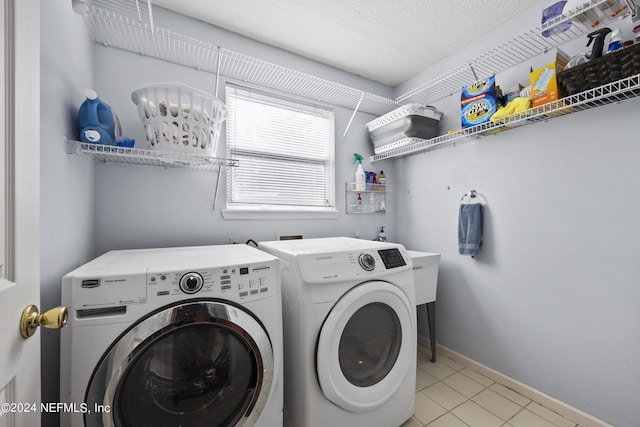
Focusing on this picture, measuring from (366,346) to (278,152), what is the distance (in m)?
1.53

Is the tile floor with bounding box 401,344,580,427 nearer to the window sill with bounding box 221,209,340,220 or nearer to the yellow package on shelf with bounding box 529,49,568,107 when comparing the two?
the window sill with bounding box 221,209,340,220

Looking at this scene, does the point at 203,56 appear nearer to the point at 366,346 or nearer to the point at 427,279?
the point at 366,346

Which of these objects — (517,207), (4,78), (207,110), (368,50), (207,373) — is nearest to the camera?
(4,78)

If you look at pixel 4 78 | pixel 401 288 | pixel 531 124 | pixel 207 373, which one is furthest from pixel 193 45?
pixel 531 124

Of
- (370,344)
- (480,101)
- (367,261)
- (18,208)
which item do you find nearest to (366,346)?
(370,344)

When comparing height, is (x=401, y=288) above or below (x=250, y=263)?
below

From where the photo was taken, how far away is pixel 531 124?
169 cm

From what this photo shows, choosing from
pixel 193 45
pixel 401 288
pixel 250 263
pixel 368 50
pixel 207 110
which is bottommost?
pixel 401 288

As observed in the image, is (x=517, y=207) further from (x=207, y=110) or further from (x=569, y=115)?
(x=207, y=110)

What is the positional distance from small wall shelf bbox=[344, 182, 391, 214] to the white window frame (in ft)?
0.51

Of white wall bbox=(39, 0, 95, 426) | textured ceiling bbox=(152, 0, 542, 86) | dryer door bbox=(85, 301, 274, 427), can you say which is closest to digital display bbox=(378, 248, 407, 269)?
dryer door bbox=(85, 301, 274, 427)

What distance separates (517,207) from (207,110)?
1994 mm

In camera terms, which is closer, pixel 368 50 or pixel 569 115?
pixel 569 115

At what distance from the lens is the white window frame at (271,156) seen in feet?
6.41
